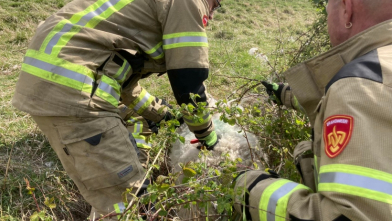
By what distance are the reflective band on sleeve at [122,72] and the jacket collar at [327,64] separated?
3.92 ft

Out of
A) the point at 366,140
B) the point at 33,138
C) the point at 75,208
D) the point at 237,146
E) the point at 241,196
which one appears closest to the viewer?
the point at 366,140

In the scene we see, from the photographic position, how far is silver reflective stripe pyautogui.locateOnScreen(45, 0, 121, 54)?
1.99 m

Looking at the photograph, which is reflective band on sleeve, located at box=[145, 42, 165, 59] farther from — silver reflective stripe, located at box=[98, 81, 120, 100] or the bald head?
the bald head

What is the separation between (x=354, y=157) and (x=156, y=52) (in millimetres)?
1664

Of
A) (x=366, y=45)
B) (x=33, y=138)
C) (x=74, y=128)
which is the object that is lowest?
(x=33, y=138)

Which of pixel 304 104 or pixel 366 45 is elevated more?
pixel 366 45

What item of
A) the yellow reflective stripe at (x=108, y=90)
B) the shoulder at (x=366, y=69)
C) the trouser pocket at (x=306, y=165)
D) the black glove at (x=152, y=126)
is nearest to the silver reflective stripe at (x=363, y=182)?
the shoulder at (x=366, y=69)

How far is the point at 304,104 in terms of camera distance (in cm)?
155

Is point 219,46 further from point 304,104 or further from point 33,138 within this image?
point 304,104

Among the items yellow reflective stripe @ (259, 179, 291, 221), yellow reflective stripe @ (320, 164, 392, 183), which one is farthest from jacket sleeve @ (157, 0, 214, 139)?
yellow reflective stripe @ (320, 164, 392, 183)

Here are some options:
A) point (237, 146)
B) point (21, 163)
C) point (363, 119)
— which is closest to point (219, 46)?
point (237, 146)

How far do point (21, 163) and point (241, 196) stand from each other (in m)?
2.37

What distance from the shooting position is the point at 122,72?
220 centimetres

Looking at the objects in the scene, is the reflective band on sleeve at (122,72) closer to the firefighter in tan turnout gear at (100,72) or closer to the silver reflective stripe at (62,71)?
the firefighter in tan turnout gear at (100,72)
